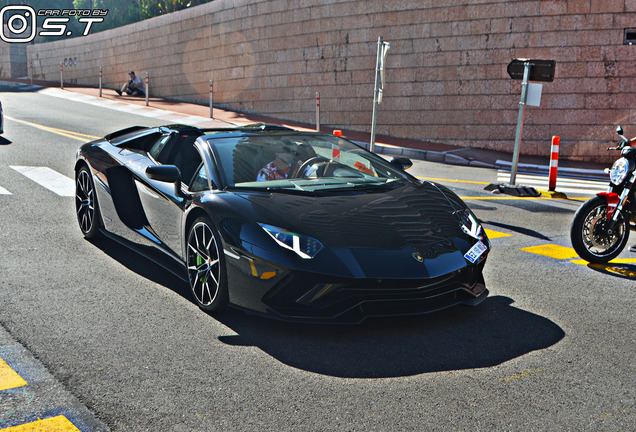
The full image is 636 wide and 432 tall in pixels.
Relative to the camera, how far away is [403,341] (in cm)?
378

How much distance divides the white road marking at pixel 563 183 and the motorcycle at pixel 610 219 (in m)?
5.61

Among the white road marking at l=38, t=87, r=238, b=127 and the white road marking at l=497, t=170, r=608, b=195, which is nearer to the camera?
the white road marking at l=497, t=170, r=608, b=195

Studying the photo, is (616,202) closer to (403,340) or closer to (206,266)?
(403,340)

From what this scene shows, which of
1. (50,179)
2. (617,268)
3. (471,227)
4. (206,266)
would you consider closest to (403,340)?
(471,227)

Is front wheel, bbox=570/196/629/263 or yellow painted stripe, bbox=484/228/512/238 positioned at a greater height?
front wheel, bbox=570/196/629/263

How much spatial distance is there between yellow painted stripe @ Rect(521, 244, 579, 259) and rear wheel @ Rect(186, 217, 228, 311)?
132 inches

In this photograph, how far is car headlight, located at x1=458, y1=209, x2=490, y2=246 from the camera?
4.35 meters

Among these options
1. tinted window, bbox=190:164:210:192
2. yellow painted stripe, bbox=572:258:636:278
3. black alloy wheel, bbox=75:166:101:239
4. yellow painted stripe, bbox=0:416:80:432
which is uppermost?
tinted window, bbox=190:164:210:192

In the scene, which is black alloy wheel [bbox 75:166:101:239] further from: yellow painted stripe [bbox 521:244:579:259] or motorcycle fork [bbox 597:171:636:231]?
motorcycle fork [bbox 597:171:636:231]

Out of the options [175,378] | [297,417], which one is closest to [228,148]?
[175,378]

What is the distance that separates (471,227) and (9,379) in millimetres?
2899

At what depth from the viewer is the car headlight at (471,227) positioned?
4353mm

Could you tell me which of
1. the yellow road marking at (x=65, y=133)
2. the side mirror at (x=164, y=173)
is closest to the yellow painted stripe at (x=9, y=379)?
the side mirror at (x=164, y=173)

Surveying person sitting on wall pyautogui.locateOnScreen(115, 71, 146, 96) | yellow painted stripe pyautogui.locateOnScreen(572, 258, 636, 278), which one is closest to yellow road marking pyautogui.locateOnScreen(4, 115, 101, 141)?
yellow painted stripe pyautogui.locateOnScreen(572, 258, 636, 278)
